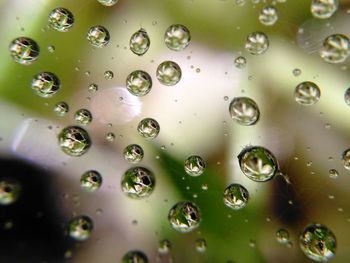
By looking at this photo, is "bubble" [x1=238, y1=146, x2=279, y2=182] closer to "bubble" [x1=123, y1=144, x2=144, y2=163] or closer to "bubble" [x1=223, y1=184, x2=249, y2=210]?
"bubble" [x1=223, y1=184, x2=249, y2=210]

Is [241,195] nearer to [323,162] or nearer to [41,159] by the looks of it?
[323,162]

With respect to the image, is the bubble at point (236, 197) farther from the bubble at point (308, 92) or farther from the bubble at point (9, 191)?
the bubble at point (9, 191)

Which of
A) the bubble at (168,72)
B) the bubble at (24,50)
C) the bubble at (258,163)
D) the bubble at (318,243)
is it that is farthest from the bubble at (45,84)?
the bubble at (318,243)

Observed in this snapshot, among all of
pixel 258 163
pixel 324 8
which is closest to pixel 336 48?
pixel 324 8

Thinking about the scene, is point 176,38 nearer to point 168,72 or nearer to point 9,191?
point 168,72

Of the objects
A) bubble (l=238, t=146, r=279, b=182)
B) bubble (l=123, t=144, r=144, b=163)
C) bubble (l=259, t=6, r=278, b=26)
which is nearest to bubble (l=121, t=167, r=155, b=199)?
bubble (l=123, t=144, r=144, b=163)

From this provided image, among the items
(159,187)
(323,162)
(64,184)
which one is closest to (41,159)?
(64,184)
